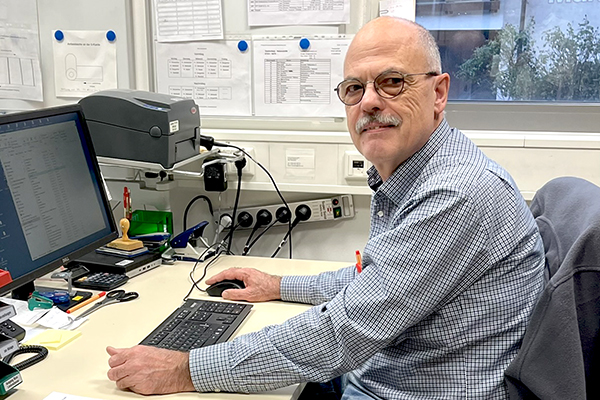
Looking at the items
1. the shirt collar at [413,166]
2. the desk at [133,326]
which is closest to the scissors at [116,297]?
the desk at [133,326]

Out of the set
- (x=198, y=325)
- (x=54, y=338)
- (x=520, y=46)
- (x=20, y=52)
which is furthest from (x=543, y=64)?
(x=20, y=52)

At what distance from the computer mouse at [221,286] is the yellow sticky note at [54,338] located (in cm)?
36

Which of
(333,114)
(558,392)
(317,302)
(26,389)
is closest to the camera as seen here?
(558,392)

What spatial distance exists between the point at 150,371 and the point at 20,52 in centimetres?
155

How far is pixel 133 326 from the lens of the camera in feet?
4.31

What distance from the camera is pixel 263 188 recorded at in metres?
2.00

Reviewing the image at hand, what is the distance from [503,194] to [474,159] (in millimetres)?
95

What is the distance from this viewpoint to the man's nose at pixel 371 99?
3.96ft

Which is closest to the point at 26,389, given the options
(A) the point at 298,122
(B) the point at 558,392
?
(B) the point at 558,392

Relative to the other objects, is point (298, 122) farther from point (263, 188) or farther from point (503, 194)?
point (503, 194)

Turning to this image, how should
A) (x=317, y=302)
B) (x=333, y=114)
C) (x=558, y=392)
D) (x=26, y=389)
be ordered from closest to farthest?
(x=558, y=392), (x=26, y=389), (x=317, y=302), (x=333, y=114)

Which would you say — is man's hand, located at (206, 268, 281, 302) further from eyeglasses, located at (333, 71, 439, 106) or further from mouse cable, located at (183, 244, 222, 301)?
eyeglasses, located at (333, 71, 439, 106)

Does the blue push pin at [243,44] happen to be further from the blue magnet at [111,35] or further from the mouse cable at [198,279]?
the mouse cable at [198,279]

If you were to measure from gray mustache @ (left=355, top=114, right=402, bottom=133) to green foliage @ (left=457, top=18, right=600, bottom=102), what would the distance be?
997 millimetres
